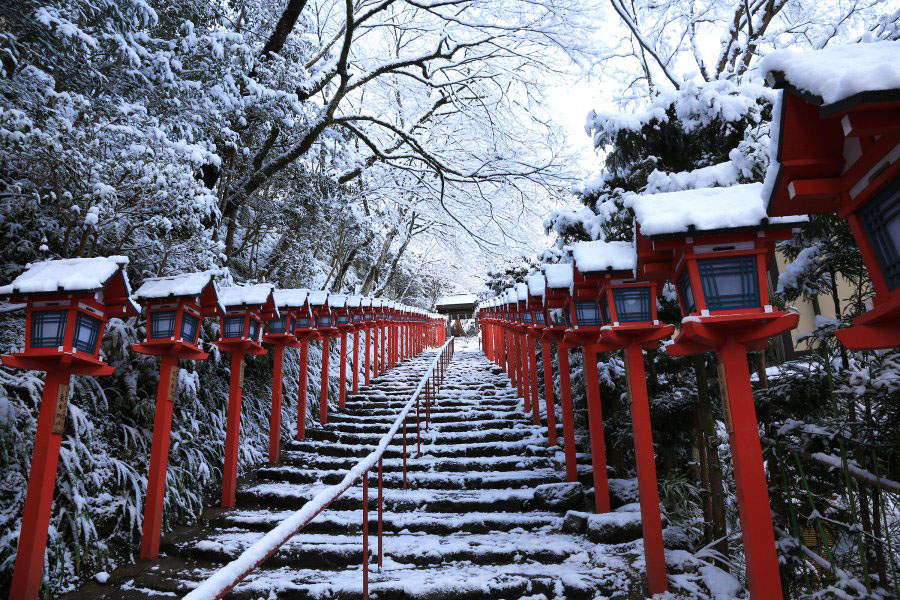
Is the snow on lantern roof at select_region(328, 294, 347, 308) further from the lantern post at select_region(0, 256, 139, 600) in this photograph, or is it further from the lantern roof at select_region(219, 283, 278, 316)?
the lantern post at select_region(0, 256, 139, 600)

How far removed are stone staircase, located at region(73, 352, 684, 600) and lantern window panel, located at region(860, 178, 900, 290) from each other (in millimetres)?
3080

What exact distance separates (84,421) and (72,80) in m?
3.14

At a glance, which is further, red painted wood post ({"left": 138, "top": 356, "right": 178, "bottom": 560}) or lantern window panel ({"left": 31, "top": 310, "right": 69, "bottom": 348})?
red painted wood post ({"left": 138, "top": 356, "right": 178, "bottom": 560})

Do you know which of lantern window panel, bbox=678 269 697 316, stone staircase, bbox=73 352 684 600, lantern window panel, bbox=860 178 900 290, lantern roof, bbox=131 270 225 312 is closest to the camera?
lantern window panel, bbox=860 178 900 290

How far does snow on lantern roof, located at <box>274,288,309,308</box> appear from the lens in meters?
7.30

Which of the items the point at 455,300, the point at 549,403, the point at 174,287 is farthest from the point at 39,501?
the point at 455,300

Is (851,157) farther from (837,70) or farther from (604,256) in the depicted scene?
(604,256)

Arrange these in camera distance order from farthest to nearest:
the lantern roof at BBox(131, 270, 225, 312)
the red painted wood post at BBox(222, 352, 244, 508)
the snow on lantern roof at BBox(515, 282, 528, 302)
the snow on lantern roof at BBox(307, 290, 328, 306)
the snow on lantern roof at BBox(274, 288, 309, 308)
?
the snow on lantern roof at BBox(307, 290, 328, 306)
the snow on lantern roof at BBox(515, 282, 528, 302)
the snow on lantern roof at BBox(274, 288, 309, 308)
the red painted wood post at BBox(222, 352, 244, 508)
the lantern roof at BBox(131, 270, 225, 312)

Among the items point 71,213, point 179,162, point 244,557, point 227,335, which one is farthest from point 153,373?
point 244,557

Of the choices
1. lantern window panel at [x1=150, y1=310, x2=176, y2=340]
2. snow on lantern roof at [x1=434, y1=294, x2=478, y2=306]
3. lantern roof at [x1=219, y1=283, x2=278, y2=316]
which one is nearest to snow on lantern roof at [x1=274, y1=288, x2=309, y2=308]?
lantern roof at [x1=219, y1=283, x2=278, y2=316]

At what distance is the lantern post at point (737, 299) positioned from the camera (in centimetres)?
269

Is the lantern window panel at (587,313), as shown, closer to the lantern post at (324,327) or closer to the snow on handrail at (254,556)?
the snow on handrail at (254,556)

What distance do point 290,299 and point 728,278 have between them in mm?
6164

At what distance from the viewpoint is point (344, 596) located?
383cm
